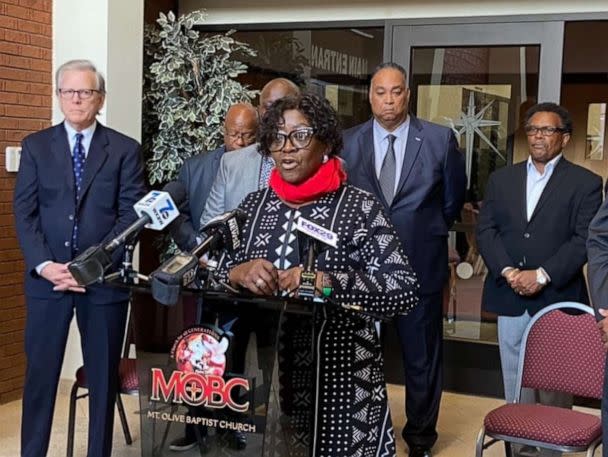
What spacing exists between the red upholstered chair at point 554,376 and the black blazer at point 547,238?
0.35 metres

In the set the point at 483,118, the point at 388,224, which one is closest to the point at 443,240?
the point at 483,118

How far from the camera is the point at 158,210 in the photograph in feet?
5.80

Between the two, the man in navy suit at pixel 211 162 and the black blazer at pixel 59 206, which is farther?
the man in navy suit at pixel 211 162

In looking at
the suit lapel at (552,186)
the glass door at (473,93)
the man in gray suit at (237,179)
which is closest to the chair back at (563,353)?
the suit lapel at (552,186)

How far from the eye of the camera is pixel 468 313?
5.24m

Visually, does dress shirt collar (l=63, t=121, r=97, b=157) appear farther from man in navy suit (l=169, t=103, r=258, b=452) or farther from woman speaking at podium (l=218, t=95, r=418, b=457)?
woman speaking at podium (l=218, t=95, r=418, b=457)

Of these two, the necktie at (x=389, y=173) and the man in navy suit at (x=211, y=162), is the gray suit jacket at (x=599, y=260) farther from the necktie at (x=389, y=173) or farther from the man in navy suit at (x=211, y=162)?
the man in navy suit at (x=211, y=162)

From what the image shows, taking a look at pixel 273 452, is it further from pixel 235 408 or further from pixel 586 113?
pixel 586 113

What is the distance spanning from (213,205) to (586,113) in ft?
10.3

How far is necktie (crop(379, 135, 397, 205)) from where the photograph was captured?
368 cm

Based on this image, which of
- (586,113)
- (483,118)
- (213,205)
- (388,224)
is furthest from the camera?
(586,113)

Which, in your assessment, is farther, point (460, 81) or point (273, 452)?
point (460, 81)

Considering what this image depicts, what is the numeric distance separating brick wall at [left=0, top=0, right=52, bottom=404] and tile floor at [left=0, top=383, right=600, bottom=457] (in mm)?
309

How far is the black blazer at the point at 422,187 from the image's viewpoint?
3.66 m
